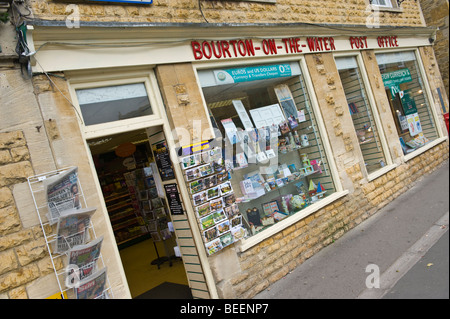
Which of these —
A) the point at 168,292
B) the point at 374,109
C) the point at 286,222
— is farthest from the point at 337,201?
the point at 168,292

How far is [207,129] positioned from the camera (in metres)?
5.18

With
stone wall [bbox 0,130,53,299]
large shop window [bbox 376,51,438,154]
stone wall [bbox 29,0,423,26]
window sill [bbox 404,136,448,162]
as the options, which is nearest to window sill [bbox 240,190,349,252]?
stone wall [bbox 0,130,53,299]

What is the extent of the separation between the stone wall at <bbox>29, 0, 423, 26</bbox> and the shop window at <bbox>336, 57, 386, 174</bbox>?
1049 mm

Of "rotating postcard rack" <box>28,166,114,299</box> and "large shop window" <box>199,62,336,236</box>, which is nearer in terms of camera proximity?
"rotating postcard rack" <box>28,166,114,299</box>

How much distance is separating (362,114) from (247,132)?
144 inches

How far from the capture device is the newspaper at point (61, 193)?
360 cm

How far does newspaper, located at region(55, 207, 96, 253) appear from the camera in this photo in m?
3.60

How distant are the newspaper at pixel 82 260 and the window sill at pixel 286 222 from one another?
2.10 m

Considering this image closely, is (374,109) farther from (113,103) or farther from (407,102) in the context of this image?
(113,103)

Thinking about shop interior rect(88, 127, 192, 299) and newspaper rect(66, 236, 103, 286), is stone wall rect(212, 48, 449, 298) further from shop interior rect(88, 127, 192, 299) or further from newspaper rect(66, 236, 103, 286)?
newspaper rect(66, 236, 103, 286)

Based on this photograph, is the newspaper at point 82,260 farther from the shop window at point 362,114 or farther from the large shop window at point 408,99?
the large shop window at point 408,99

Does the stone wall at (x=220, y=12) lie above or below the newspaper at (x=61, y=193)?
above

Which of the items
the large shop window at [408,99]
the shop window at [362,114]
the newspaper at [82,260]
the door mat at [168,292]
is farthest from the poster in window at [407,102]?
the newspaper at [82,260]
